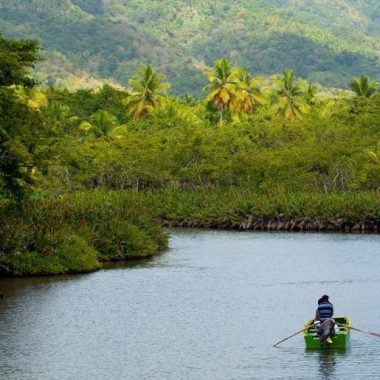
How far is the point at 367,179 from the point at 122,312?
55.2 meters

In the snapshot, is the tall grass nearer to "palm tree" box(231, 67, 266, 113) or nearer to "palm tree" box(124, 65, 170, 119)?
"palm tree" box(124, 65, 170, 119)

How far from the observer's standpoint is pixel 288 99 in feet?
424

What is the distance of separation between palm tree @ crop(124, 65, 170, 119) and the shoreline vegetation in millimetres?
218

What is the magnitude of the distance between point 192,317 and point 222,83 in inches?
3525

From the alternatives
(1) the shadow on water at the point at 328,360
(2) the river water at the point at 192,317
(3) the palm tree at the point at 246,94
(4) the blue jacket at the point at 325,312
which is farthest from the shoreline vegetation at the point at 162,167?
(1) the shadow on water at the point at 328,360

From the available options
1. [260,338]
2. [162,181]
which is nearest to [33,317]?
[260,338]

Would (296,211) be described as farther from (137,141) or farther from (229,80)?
(229,80)

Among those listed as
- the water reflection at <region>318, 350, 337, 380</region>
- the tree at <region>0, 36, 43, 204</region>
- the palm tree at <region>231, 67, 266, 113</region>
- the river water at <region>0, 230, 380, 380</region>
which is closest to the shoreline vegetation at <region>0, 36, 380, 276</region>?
the tree at <region>0, 36, 43, 204</region>

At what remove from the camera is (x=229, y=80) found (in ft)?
418

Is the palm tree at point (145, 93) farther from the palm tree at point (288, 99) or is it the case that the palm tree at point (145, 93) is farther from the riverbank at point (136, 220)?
the riverbank at point (136, 220)

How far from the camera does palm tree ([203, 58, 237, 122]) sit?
125375mm

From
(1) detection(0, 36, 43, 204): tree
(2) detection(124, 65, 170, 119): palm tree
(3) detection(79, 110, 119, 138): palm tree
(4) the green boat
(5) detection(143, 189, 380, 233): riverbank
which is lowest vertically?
(4) the green boat

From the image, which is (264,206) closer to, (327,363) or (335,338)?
(335,338)

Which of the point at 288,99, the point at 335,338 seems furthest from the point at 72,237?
the point at 288,99
